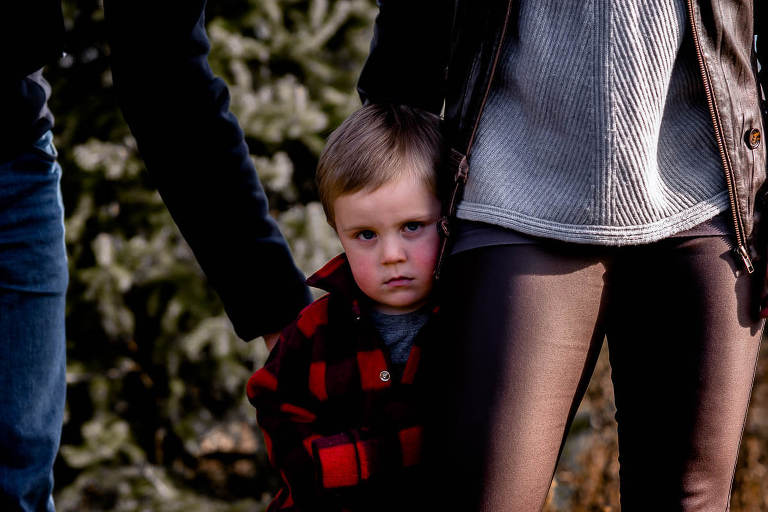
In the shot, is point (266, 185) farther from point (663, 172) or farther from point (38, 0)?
point (663, 172)

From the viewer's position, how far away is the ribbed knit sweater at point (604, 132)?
4.39 ft

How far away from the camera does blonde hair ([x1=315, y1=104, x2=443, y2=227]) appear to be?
156cm

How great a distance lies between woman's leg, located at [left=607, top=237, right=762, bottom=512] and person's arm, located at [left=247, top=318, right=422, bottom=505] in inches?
17.4

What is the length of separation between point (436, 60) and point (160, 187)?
26.5 inches

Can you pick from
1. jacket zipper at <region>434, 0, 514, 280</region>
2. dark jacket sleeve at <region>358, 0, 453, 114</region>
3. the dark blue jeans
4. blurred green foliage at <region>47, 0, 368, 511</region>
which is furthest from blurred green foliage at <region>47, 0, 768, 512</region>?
jacket zipper at <region>434, 0, 514, 280</region>

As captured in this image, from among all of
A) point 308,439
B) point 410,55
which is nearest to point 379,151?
point 410,55

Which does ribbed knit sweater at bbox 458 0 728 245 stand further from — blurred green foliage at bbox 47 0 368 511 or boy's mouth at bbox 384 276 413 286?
blurred green foliage at bbox 47 0 368 511

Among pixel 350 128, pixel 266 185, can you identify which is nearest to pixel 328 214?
pixel 350 128

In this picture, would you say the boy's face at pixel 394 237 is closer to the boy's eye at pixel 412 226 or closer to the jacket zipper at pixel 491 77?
the boy's eye at pixel 412 226

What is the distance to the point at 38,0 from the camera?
1.61m

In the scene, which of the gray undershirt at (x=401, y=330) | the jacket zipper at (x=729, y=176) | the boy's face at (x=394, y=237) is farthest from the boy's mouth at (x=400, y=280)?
the jacket zipper at (x=729, y=176)

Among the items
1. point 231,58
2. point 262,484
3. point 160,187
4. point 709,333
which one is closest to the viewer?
point 709,333

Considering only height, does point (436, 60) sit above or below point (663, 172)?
above

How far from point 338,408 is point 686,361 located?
674 mm
